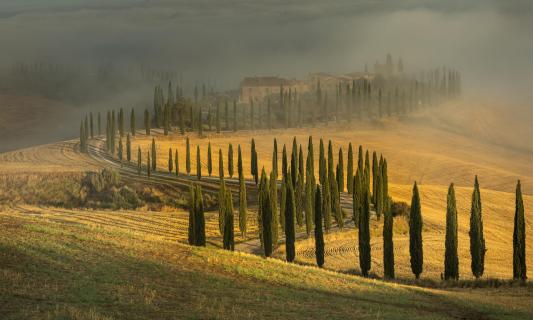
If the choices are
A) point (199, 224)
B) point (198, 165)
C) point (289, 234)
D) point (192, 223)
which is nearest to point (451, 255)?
point (289, 234)

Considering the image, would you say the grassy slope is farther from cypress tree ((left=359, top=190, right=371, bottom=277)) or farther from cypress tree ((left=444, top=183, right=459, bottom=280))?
cypress tree ((left=359, top=190, right=371, bottom=277))

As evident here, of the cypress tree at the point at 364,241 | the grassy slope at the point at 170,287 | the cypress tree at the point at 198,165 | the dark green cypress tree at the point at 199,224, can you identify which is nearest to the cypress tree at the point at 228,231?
the dark green cypress tree at the point at 199,224

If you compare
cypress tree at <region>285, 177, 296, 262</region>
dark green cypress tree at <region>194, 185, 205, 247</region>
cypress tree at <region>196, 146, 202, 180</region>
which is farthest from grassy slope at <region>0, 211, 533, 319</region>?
cypress tree at <region>196, 146, 202, 180</region>

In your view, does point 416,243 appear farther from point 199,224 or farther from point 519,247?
point 199,224

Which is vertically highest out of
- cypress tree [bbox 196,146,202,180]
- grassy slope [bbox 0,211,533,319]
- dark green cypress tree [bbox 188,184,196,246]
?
grassy slope [bbox 0,211,533,319]

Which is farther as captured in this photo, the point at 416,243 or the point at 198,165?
the point at 198,165

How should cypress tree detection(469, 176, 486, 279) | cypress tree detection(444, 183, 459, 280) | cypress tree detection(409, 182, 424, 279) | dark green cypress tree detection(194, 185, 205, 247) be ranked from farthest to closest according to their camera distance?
dark green cypress tree detection(194, 185, 205, 247)
cypress tree detection(469, 176, 486, 279)
cypress tree detection(409, 182, 424, 279)
cypress tree detection(444, 183, 459, 280)

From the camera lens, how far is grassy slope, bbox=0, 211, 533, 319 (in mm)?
25391

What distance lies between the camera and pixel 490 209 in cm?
8475

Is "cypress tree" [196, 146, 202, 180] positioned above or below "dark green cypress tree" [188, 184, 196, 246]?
below

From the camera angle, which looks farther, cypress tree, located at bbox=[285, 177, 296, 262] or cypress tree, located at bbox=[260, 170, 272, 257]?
cypress tree, located at bbox=[260, 170, 272, 257]

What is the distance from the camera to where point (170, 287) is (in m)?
28.9

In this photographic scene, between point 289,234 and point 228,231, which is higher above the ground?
point 228,231

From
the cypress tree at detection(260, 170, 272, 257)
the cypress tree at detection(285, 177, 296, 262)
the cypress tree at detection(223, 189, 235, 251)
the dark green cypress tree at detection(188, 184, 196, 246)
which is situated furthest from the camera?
the cypress tree at detection(260, 170, 272, 257)
